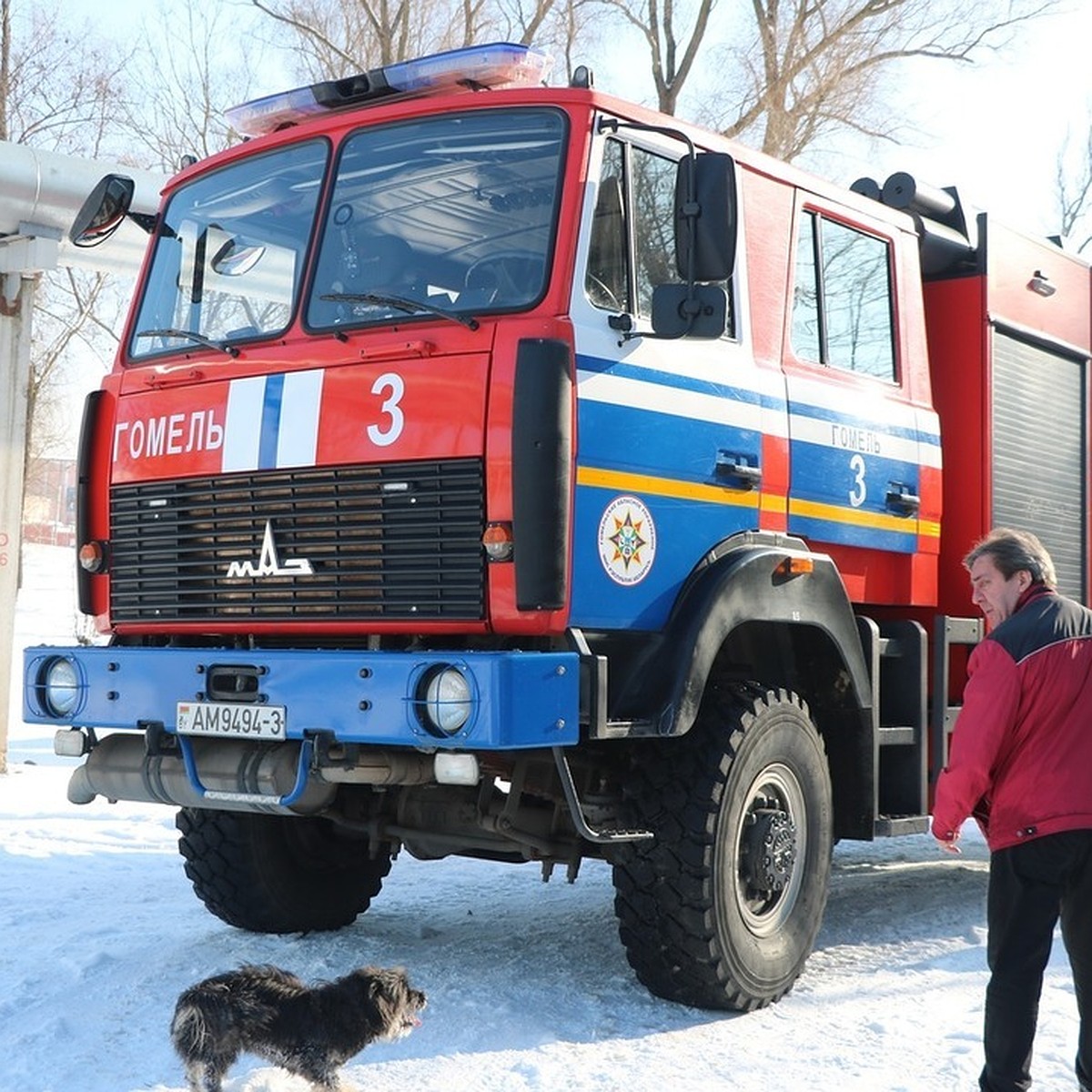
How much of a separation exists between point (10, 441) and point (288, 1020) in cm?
692

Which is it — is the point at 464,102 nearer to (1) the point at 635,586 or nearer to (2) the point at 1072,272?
(1) the point at 635,586

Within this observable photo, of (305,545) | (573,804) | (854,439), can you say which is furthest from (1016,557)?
(305,545)

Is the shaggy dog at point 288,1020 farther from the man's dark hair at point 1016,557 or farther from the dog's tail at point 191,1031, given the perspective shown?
the man's dark hair at point 1016,557

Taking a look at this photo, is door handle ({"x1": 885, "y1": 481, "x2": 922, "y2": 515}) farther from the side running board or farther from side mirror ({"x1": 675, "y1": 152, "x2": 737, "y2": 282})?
the side running board

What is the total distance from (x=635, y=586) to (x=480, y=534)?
56 cm

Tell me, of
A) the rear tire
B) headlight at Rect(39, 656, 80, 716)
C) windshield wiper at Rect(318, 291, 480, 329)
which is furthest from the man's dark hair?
headlight at Rect(39, 656, 80, 716)

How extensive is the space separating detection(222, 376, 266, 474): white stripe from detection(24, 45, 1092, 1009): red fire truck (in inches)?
0.6

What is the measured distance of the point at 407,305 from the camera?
4898mm

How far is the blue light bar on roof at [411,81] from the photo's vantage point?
5254mm

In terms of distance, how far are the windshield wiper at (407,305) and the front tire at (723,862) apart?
1.56m

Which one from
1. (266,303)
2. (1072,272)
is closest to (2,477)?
(266,303)

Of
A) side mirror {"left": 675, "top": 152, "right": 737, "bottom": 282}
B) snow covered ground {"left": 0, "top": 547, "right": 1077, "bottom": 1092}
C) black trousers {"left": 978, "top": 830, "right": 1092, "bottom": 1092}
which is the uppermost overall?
side mirror {"left": 675, "top": 152, "right": 737, "bottom": 282}


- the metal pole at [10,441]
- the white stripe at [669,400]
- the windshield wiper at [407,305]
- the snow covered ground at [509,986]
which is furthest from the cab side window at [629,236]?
the metal pole at [10,441]

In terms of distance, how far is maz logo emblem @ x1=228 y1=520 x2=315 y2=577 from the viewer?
5.06 m
